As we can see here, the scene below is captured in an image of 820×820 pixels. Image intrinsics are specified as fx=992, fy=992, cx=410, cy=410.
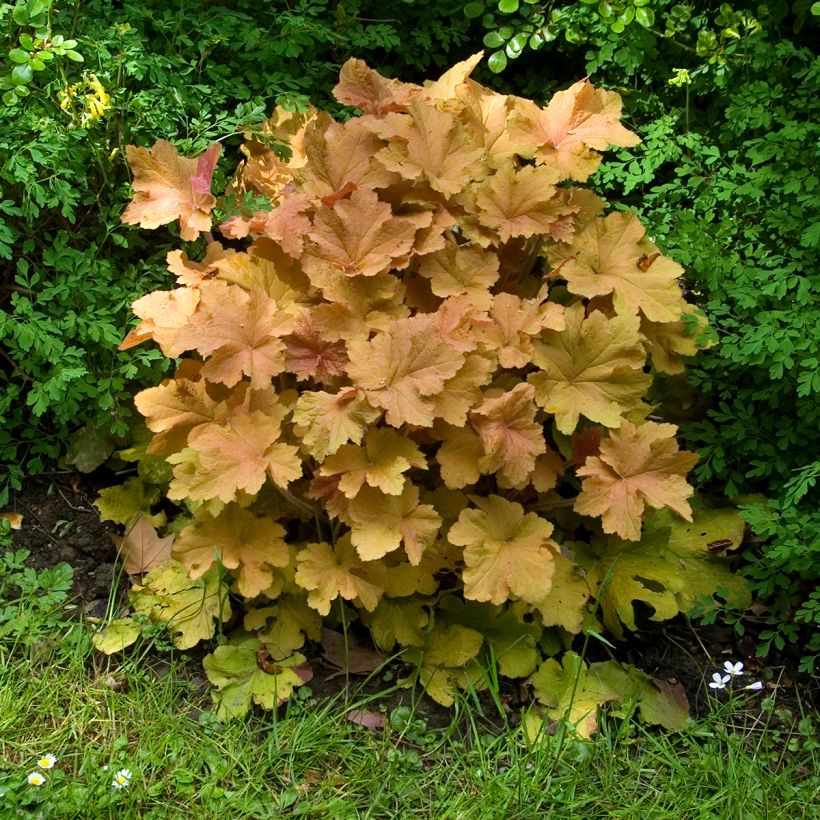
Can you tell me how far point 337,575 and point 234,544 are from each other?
0.93 feet

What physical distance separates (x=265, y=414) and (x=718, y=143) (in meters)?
1.98

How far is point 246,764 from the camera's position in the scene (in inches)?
96.1

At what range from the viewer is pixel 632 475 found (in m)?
2.54

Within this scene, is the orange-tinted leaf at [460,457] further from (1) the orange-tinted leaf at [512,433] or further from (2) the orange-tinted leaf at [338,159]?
(2) the orange-tinted leaf at [338,159]

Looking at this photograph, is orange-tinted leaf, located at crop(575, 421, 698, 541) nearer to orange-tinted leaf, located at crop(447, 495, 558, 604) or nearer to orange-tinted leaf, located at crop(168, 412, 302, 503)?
orange-tinted leaf, located at crop(447, 495, 558, 604)

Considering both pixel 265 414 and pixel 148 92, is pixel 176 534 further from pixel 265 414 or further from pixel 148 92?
pixel 148 92

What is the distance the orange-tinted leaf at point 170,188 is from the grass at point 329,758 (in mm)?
1150

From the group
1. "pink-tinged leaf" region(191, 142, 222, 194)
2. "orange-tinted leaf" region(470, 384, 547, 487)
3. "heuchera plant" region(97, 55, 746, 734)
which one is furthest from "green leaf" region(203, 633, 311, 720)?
"pink-tinged leaf" region(191, 142, 222, 194)

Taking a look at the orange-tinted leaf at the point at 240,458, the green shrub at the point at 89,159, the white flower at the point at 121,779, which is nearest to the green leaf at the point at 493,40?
the green shrub at the point at 89,159

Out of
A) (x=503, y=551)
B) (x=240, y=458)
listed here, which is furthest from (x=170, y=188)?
(x=503, y=551)

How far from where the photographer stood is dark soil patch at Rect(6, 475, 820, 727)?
8.89ft

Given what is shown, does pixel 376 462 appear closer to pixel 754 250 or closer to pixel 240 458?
pixel 240 458

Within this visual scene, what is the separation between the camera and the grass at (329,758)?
2.36 meters

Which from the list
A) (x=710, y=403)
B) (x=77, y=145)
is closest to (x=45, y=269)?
(x=77, y=145)
